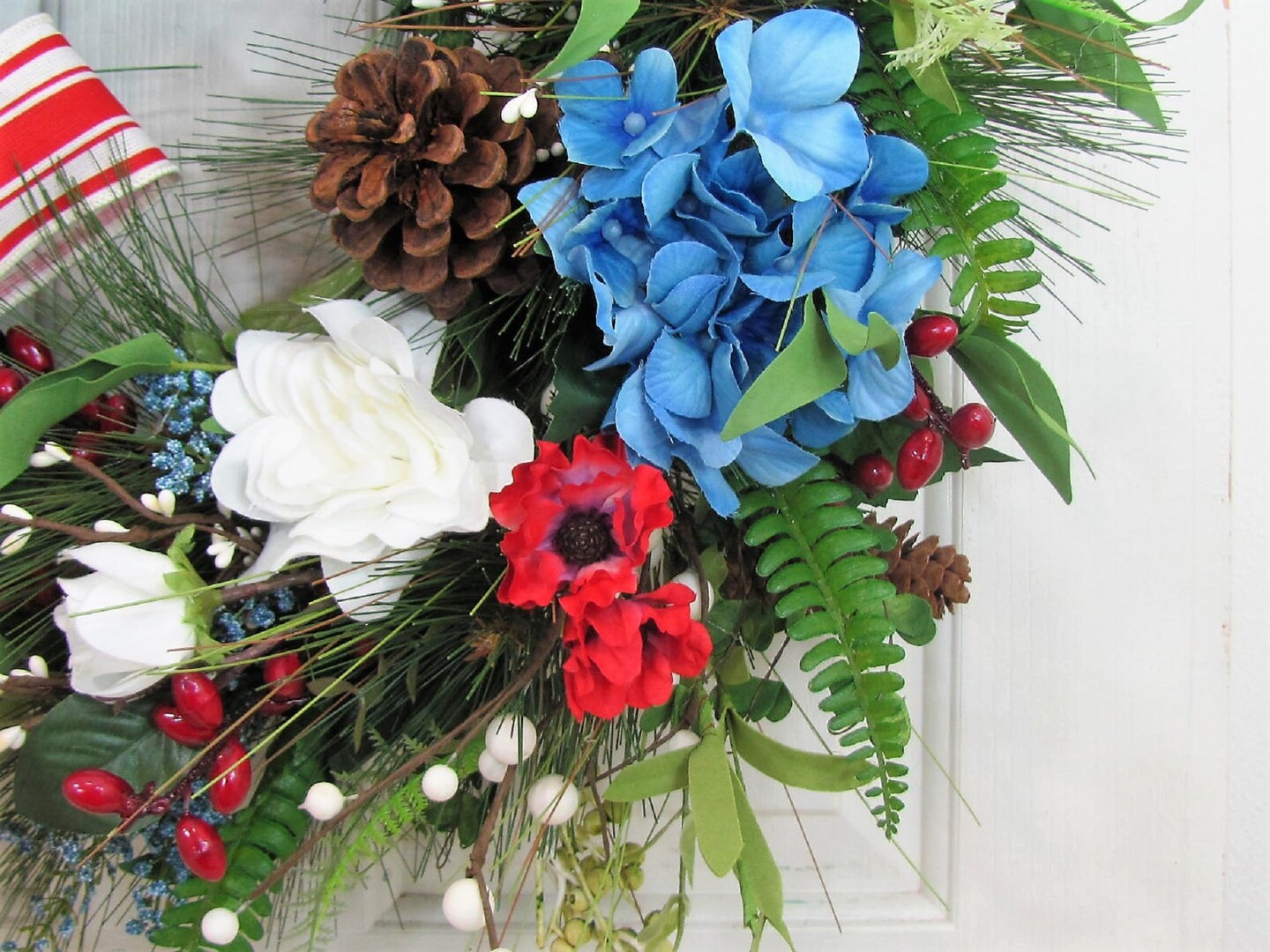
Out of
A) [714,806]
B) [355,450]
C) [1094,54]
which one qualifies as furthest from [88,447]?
[1094,54]

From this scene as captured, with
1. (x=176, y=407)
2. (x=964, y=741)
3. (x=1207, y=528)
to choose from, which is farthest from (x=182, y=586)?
(x=1207, y=528)

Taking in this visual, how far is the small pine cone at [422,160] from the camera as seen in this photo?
1.27ft

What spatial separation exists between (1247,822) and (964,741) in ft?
0.73

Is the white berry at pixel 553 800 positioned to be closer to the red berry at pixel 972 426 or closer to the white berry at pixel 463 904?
the white berry at pixel 463 904

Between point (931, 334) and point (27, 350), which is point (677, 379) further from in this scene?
point (27, 350)

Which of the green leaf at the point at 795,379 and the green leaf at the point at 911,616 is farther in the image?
the green leaf at the point at 911,616

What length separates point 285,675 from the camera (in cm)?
44

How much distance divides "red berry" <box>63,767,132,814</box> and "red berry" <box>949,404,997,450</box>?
0.41m

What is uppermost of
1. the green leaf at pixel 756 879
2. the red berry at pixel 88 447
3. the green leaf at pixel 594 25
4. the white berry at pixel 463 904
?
the green leaf at pixel 594 25

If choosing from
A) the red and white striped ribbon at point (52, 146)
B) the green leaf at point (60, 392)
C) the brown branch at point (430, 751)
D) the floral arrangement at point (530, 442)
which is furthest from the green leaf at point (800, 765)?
the red and white striped ribbon at point (52, 146)

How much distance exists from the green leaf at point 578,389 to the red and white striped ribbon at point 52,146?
0.91 ft

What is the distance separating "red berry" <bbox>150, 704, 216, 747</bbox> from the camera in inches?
16.7

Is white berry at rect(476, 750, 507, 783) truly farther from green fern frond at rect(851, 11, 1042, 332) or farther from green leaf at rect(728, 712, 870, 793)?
green fern frond at rect(851, 11, 1042, 332)

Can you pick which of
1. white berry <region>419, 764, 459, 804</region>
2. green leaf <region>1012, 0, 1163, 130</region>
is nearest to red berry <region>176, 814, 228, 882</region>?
white berry <region>419, 764, 459, 804</region>
